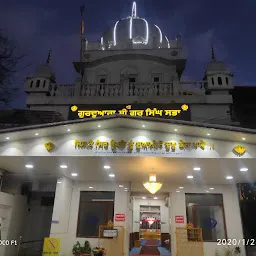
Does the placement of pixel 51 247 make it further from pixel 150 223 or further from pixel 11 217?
pixel 150 223

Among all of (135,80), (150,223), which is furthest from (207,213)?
(150,223)

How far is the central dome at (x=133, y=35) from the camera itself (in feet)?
57.4

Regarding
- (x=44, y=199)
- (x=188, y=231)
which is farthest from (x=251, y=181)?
(x=44, y=199)

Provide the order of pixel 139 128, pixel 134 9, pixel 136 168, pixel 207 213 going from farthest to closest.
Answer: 1. pixel 134 9
2. pixel 207 213
3. pixel 136 168
4. pixel 139 128

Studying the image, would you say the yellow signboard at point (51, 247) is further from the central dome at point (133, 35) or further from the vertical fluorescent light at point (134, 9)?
the vertical fluorescent light at point (134, 9)

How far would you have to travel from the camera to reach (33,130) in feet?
25.3

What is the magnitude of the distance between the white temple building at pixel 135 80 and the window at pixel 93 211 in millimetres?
4774

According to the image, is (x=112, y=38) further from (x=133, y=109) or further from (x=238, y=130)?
(x=238, y=130)

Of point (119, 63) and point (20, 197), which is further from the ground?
point (119, 63)

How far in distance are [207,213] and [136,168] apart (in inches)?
201

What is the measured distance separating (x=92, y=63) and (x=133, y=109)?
658 centimetres

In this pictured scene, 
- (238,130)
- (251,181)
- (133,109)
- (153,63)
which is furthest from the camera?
(153,63)

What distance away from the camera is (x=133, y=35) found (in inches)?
701
